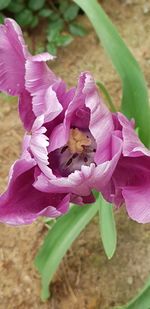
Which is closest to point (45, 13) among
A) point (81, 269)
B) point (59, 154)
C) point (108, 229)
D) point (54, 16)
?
point (54, 16)

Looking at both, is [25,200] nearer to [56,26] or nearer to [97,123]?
[97,123]

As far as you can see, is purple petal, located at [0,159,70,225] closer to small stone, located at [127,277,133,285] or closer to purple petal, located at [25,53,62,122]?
purple petal, located at [25,53,62,122]

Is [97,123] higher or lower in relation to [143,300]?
higher

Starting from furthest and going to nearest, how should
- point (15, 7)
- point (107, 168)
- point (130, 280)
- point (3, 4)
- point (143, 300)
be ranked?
point (15, 7)
point (3, 4)
point (130, 280)
point (143, 300)
point (107, 168)

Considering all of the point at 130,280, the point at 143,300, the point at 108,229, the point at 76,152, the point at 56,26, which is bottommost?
the point at 130,280

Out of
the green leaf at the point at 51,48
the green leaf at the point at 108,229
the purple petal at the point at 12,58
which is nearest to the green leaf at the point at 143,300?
the green leaf at the point at 108,229

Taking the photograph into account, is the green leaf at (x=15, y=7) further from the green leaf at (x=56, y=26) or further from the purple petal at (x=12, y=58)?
the purple petal at (x=12, y=58)

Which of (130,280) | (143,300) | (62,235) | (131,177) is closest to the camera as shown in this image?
(131,177)

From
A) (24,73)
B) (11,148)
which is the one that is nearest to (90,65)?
(11,148)

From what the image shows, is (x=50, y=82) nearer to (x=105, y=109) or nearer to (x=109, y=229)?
(x=105, y=109)

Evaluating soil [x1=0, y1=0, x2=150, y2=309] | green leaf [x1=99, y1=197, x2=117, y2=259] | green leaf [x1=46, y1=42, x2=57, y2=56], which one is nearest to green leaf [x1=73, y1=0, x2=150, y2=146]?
green leaf [x1=99, y1=197, x2=117, y2=259]
